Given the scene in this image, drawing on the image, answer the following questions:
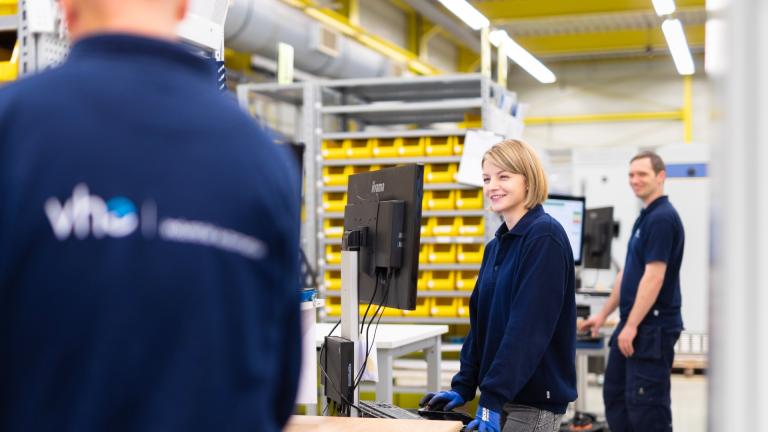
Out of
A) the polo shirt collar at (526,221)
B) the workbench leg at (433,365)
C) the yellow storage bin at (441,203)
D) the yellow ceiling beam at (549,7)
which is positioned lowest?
the workbench leg at (433,365)

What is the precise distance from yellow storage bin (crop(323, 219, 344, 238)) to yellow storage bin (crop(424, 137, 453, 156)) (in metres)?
0.75

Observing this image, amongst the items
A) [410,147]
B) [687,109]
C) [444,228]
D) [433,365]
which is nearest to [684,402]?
[444,228]

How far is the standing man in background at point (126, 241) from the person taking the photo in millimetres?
1085

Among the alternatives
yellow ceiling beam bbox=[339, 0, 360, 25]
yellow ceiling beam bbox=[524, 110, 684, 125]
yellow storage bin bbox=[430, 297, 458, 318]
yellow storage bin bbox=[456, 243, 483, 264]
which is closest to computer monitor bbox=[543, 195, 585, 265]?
yellow storage bin bbox=[456, 243, 483, 264]

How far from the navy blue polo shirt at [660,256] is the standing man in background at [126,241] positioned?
156 inches

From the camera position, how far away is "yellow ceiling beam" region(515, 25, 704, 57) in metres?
15.1

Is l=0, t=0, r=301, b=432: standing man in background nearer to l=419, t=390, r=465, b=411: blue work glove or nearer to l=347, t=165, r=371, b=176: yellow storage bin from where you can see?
l=419, t=390, r=465, b=411: blue work glove


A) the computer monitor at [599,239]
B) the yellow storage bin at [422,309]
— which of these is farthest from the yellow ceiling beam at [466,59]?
the yellow storage bin at [422,309]

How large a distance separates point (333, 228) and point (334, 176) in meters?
0.34

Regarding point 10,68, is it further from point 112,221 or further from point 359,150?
point 359,150

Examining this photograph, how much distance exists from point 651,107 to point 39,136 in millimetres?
17272

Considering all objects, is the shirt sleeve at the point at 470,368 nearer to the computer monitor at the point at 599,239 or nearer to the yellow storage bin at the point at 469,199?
the yellow storage bin at the point at 469,199

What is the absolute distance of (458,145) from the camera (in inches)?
228

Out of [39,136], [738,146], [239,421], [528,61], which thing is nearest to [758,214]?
[738,146]
